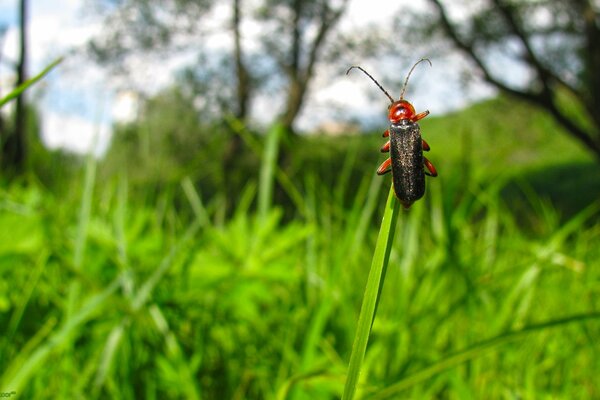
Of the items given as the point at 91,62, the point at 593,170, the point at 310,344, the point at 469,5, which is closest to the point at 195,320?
the point at 310,344

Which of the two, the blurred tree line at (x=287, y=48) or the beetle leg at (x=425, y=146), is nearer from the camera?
the beetle leg at (x=425, y=146)

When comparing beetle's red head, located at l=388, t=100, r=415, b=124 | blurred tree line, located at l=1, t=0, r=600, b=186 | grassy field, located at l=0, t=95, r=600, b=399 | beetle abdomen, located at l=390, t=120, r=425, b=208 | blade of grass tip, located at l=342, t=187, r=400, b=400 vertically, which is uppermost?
blurred tree line, located at l=1, t=0, r=600, b=186

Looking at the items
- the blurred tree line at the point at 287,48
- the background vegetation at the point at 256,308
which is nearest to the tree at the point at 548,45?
the blurred tree line at the point at 287,48

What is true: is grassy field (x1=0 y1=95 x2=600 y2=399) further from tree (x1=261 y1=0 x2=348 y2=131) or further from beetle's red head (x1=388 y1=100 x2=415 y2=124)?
tree (x1=261 y1=0 x2=348 y2=131)

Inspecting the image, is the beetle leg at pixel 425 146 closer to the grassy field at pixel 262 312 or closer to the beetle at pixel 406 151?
the beetle at pixel 406 151

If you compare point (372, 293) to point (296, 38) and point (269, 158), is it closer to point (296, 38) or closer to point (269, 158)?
point (269, 158)

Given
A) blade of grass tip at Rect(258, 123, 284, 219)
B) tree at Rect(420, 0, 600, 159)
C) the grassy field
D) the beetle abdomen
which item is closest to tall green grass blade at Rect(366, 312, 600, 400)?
the grassy field

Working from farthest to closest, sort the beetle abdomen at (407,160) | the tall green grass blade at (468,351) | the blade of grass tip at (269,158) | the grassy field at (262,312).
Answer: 1. the blade of grass tip at (269,158)
2. the grassy field at (262,312)
3. the tall green grass blade at (468,351)
4. the beetle abdomen at (407,160)

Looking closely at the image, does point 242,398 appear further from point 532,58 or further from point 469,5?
point 469,5

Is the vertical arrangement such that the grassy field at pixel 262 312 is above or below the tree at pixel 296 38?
below
